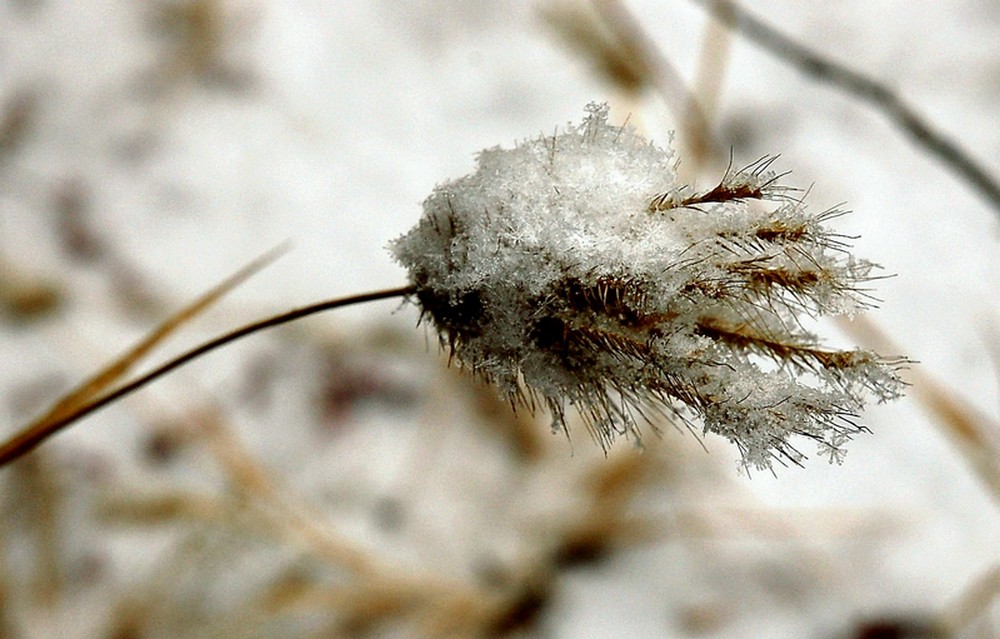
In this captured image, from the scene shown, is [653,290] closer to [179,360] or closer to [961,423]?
[179,360]

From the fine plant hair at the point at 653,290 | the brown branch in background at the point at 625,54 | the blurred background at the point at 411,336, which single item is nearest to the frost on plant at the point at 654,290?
the fine plant hair at the point at 653,290

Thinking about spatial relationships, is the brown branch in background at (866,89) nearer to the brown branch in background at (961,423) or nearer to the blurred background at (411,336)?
the blurred background at (411,336)

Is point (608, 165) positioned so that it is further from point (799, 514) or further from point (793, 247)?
point (799, 514)

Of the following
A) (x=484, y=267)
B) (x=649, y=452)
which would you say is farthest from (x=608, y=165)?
(x=649, y=452)

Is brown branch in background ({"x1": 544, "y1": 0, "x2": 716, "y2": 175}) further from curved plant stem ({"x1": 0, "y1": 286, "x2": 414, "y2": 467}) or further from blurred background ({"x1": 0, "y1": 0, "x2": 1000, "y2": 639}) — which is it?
curved plant stem ({"x1": 0, "y1": 286, "x2": 414, "y2": 467})

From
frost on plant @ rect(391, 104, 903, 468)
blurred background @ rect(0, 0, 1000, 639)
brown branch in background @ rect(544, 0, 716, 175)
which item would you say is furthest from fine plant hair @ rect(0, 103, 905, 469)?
brown branch in background @ rect(544, 0, 716, 175)

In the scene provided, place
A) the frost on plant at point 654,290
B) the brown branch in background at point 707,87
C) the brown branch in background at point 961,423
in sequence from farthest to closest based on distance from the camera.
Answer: the brown branch in background at point 707,87 < the brown branch in background at point 961,423 < the frost on plant at point 654,290
